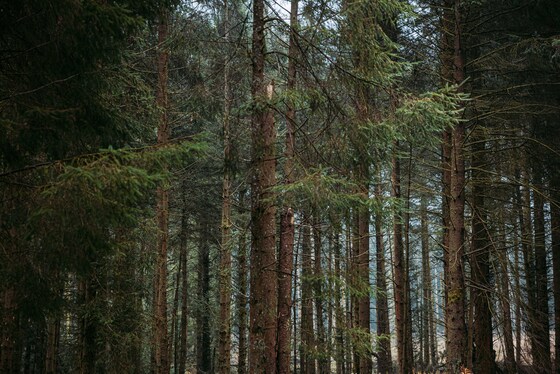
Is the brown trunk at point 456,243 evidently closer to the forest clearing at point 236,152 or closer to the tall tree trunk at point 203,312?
the forest clearing at point 236,152

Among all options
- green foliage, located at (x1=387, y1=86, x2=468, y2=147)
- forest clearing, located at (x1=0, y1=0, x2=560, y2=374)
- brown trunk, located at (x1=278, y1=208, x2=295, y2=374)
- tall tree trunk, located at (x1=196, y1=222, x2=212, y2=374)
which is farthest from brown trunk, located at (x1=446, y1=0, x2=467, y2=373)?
tall tree trunk, located at (x1=196, y1=222, x2=212, y2=374)

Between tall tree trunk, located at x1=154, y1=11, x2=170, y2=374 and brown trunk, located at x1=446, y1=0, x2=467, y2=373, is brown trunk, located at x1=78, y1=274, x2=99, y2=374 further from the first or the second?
brown trunk, located at x1=446, y1=0, x2=467, y2=373

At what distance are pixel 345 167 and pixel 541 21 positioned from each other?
6569mm

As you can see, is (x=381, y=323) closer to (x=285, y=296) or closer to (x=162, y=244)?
(x=162, y=244)

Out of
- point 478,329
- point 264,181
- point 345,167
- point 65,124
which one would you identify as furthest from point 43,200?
point 478,329

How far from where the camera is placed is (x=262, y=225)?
21.4ft

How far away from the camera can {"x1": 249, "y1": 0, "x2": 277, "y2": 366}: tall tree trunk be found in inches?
252

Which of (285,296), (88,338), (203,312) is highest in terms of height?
(285,296)

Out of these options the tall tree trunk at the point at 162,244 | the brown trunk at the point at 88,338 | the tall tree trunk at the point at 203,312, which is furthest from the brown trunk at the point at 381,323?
the tall tree trunk at the point at 203,312

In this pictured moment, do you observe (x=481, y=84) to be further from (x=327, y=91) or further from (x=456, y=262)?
(x=327, y=91)

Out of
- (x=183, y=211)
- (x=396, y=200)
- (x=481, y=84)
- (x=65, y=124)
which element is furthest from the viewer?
(x=183, y=211)

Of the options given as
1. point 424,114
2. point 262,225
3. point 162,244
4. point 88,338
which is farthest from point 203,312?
point 424,114

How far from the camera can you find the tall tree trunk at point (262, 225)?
21.0 feet

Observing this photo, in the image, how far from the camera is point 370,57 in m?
6.45
